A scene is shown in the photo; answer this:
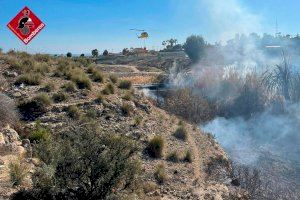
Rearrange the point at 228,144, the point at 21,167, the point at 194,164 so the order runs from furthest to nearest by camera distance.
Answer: the point at 228,144, the point at 194,164, the point at 21,167

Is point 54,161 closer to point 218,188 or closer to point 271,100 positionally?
point 218,188

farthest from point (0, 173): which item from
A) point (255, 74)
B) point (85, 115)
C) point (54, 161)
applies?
point (255, 74)

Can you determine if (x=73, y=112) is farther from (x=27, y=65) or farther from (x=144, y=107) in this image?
(x=27, y=65)

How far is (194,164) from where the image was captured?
2178 centimetres

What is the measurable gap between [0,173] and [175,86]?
36.9m

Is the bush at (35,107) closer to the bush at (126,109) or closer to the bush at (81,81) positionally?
the bush at (81,81)

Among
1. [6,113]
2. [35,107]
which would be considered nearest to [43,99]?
[35,107]

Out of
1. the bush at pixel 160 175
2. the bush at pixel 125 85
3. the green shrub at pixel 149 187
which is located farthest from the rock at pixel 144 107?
the green shrub at pixel 149 187

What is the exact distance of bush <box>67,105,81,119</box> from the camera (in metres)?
22.3

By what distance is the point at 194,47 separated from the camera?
8700 cm

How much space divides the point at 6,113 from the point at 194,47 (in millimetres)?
70836

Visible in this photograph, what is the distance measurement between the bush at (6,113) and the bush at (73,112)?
9.97ft

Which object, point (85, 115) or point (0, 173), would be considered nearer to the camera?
point (0, 173)

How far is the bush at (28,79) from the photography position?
83.3 ft
